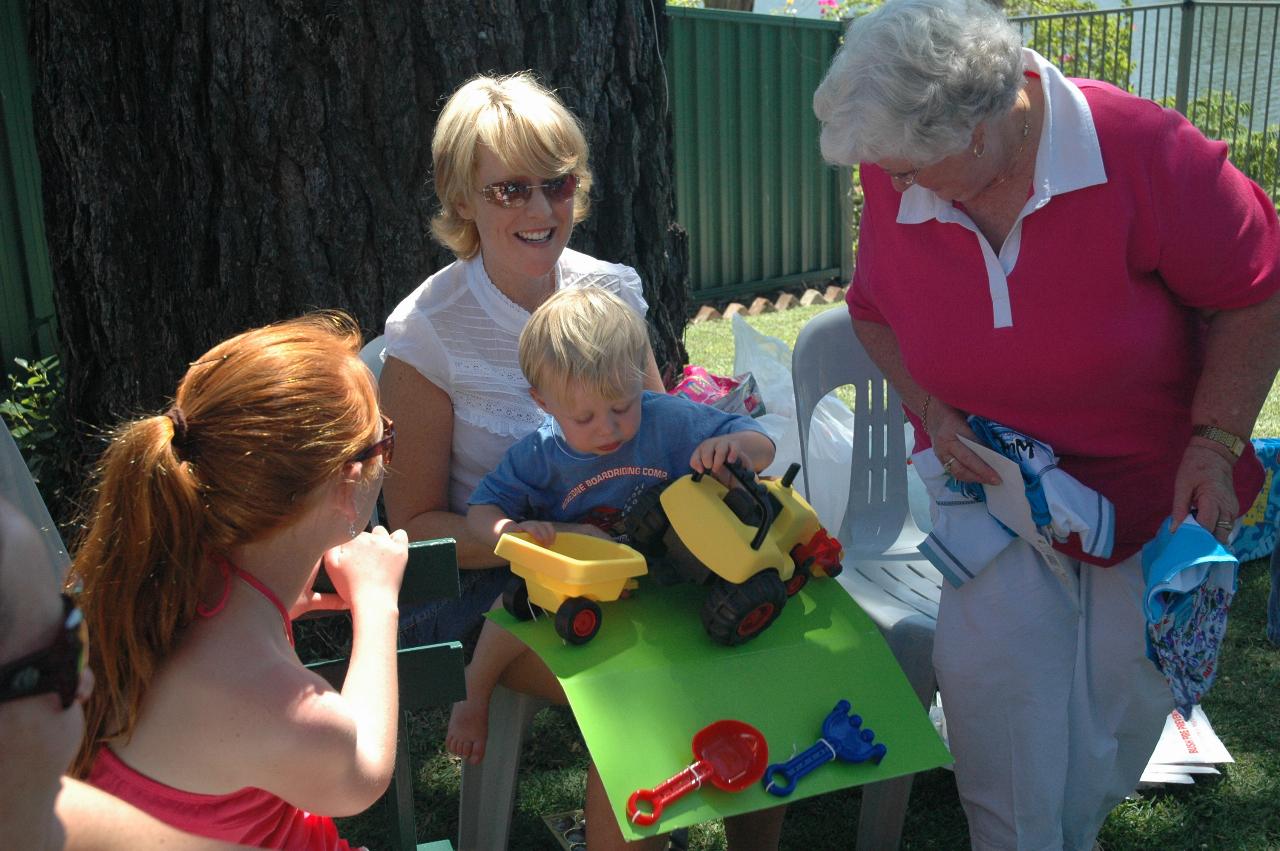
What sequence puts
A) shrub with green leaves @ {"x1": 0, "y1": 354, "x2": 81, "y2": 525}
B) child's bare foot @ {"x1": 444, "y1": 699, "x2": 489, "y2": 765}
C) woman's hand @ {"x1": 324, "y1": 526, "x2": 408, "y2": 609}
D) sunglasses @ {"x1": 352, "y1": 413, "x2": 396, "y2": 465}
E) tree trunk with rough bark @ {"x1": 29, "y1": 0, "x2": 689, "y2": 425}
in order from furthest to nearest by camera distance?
1. shrub with green leaves @ {"x1": 0, "y1": 354, "x2": 81, "y2": 525}
2. tree trunk with rough bark @ {"x1": 29, "y1": 0, "x2": 689, "y2": 425}
3. child's bare foot @ {"x1": 444, "y1": 699, "x2": 489, "y2": 765}
4. woman's hand @ {"x1": 324, "y1": 526, "x2": 408, "y2": 609}
5. sunglasses @ {"x1": 352, "y1": 413, "x2": 396, "y2": 465}

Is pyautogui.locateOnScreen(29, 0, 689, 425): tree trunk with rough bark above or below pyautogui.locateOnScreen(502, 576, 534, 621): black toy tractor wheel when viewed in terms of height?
above

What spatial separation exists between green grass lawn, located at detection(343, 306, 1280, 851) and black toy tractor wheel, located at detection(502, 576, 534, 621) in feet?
2.69

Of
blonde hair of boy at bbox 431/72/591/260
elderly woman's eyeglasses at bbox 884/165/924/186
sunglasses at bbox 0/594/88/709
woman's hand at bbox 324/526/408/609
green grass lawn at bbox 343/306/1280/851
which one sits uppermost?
blonde hair of boy at bbox 431/72/591/260

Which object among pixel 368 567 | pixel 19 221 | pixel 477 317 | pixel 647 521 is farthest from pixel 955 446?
pixel 19 221

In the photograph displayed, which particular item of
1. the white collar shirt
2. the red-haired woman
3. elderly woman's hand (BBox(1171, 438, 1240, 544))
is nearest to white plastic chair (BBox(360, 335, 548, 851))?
the red-haired woman

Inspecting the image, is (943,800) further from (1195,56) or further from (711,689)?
(1195,56)

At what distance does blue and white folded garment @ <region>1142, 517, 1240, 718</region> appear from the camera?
2.16m

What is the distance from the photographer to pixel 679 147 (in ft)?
29.4

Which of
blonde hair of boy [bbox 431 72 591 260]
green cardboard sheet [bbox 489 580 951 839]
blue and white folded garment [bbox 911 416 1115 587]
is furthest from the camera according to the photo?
blonde hair of boy [bbox 431 72 591 260]

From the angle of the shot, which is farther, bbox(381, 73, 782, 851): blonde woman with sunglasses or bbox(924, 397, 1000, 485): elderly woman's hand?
bbox(381, 73, 782, 851): blonde woman with sunglasses

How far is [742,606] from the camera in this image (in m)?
2.14

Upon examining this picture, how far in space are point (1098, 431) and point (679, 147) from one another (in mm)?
6891

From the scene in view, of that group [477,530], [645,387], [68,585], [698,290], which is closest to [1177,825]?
[645,387]

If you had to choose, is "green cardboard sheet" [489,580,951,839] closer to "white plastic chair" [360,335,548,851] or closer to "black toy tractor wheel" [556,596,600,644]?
"black toy tractor wheel" [556,596,600,644]
